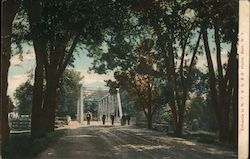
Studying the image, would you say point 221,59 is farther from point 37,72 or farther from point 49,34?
point 37,72

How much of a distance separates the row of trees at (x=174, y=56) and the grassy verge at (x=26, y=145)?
1.44 metres

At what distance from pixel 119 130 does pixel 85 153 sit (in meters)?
1.06

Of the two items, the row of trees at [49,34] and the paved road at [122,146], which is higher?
the row of trees at [49,34]

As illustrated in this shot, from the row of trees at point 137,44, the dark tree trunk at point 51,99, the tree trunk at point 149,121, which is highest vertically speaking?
the row of trees at point 137,44

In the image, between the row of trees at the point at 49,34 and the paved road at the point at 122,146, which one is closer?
the paved road at the point at 122,146

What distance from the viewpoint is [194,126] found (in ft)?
26.4

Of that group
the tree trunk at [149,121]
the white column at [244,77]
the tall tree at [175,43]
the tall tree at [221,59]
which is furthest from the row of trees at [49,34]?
the white column at [244,77]

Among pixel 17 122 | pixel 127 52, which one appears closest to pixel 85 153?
pixel 17 122

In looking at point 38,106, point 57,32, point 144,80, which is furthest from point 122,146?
point 57,32

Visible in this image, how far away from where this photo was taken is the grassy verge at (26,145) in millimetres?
7074

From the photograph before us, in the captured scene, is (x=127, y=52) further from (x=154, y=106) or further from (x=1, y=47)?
(x=1, y=47)

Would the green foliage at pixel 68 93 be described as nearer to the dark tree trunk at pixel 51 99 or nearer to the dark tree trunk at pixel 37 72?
the dark tree trunk at pixel 51 99

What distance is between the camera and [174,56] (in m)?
8.08

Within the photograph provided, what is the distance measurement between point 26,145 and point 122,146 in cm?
160
